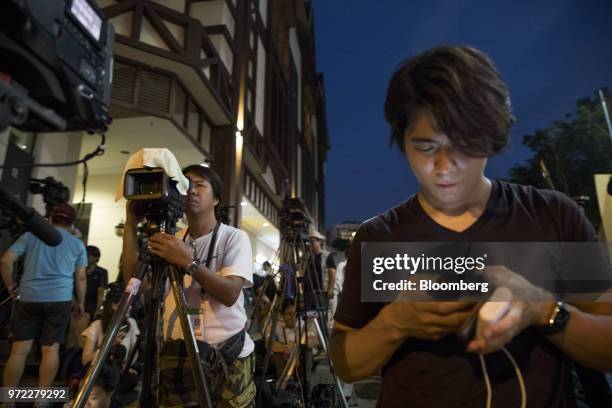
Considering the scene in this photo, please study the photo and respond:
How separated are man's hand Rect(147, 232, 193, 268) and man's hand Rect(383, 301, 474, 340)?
1.04m

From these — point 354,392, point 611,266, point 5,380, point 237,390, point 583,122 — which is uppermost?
point 583,122

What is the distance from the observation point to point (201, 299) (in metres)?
1.73

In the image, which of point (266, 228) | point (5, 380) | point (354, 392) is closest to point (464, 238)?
point (354, 392)

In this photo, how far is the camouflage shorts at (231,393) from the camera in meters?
1.54

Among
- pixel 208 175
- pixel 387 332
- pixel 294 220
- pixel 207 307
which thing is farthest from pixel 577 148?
pixel 387 332

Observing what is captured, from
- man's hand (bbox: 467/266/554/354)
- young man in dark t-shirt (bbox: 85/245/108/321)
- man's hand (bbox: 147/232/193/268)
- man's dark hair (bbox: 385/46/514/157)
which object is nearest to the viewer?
man's hand (bbox: 467/266/554/354)

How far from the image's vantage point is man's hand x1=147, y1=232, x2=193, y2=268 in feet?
4.93

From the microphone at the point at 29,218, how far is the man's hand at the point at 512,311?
90cm

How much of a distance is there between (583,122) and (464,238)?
43.5 feet

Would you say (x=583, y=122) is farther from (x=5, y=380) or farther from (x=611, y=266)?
(x=5, y=380)

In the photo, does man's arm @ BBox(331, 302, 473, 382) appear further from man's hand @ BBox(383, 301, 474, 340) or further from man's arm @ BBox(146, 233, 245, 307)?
man's arm @ BBox(146, 233, 245, 307)

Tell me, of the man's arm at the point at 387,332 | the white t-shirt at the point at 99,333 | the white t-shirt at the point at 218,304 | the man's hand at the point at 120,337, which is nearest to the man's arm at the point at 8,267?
the white t-shirt at the point at 99,333

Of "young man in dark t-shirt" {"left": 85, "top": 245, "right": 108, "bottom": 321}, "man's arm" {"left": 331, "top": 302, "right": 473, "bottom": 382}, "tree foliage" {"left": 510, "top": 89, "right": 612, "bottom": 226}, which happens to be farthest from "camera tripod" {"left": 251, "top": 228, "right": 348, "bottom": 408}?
"tree foliage" {"left": 510, "top": 89, "right": 612, "bottom": 226}

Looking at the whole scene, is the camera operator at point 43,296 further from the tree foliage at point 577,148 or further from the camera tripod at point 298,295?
the tree foliage at point 577,148
